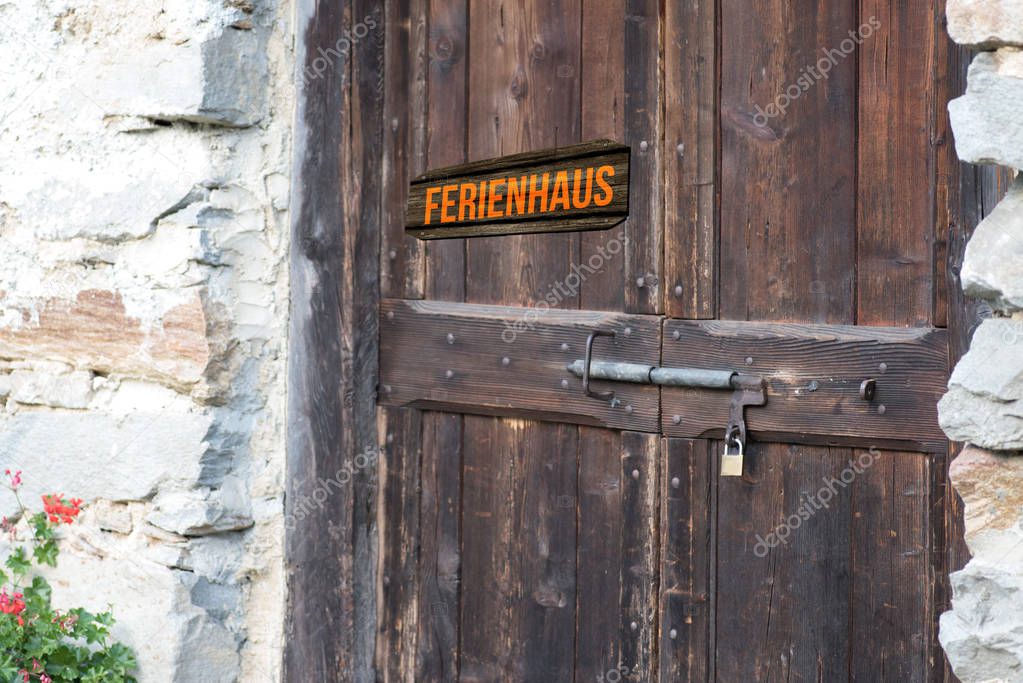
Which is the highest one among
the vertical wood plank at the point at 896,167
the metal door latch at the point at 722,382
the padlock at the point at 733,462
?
the vertical wood plank at the point at 896,167

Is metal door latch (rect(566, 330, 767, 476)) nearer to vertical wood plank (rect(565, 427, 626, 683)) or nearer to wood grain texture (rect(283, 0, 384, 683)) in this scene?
vertical wood plank (rect(565, 427, 626, 683))

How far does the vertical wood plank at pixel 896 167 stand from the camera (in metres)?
1.73

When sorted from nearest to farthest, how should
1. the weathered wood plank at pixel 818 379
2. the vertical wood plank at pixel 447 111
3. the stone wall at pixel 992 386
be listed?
the stone wall at pixel 992 386
the weathered wood plank at pixel 818 379
the vertical wood plank at pixel 447 111

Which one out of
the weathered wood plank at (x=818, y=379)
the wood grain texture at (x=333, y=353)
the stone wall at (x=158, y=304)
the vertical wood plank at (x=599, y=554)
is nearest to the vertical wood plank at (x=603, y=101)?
the weathered wood plank at (x=818, y=379)

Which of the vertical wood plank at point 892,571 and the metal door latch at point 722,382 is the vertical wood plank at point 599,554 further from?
the vertical wood plank at point 892,571

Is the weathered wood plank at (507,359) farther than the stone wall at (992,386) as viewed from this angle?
Yes

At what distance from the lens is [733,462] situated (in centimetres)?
187

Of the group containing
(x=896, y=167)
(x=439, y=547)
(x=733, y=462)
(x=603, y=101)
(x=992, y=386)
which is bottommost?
(x=439, y=547)

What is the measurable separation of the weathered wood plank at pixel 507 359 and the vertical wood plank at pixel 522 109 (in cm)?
6

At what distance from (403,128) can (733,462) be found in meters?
1.01

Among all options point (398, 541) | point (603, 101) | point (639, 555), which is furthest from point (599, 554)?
point (603, 101)

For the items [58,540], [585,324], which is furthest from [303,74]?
[58,540]

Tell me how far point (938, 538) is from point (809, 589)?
0.24m

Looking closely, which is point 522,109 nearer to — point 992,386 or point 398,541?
point 398,541
